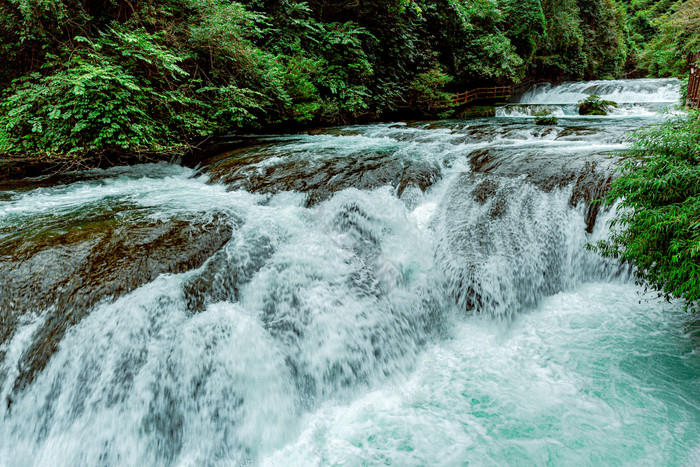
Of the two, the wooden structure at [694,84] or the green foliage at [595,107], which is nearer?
the wooden structure at [694,84]

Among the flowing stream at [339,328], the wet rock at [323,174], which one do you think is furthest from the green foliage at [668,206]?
the wet rock at [323,174]

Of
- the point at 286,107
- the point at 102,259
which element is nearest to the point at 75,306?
the point at 102,259

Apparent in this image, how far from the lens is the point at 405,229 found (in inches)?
189

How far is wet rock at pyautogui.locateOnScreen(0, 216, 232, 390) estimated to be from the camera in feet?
9.55

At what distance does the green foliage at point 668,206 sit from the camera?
249cm

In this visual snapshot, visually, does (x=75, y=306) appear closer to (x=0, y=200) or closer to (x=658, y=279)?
(x=0, y=200)

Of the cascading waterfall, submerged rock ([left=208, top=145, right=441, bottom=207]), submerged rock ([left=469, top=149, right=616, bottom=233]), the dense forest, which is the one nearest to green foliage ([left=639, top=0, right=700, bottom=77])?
the dense forest

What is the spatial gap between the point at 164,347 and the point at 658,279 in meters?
4.26

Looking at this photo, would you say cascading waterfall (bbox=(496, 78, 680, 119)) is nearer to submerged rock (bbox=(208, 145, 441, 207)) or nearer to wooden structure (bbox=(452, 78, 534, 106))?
wooden structure (bbox=(452, 78, 534, 106))

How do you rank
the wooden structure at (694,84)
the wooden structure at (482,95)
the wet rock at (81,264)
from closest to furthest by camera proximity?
the wet rock at (81,264)
the wooden structure at (694,84)
the wooden structure at (482,95)

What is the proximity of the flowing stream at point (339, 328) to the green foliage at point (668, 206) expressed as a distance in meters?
1.08

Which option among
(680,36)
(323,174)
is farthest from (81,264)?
(680,36)

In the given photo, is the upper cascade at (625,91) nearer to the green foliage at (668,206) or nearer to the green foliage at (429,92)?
the green foliage at (429,92)

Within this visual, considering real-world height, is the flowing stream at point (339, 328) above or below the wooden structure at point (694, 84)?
below
